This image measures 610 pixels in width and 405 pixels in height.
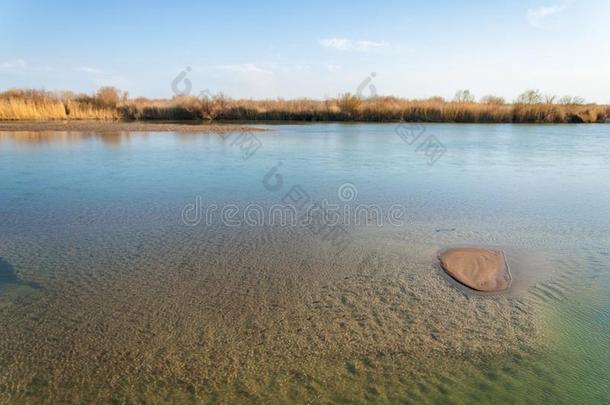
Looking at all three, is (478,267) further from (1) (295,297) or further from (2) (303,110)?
(2) (303,110)

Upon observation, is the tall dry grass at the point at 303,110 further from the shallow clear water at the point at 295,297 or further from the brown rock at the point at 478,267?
the brown rock at the point at 478,267

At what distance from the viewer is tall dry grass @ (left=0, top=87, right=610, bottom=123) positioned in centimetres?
2064

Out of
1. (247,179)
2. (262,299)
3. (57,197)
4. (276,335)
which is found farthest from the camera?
(247,179)

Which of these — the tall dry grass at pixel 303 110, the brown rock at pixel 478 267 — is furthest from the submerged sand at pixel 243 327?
the tall dry grass at pixel 303 110

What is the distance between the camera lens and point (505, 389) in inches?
73.3

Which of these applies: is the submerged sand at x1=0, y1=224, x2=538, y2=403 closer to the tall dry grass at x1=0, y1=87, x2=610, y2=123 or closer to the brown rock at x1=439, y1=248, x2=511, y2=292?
the brown rock at x1=439, y1=248, x2=511, y2=292

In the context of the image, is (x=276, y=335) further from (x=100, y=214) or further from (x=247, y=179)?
(x=247, y=179)

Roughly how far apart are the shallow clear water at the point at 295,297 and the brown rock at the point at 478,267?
103mm

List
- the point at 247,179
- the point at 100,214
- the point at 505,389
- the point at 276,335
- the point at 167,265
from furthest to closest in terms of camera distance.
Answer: the point at 247,179, the point at 100,214, the point at 167,265, the point at 276,335, the point at 505,389

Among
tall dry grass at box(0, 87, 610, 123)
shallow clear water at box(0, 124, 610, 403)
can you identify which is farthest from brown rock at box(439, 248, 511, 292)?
tall dry grass at box(0, 87, 610, 123)

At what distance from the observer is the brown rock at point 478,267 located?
2.88m

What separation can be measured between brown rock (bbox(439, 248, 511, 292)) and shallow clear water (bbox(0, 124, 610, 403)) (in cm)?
10

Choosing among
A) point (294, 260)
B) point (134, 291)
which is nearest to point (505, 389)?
point (294, 260)

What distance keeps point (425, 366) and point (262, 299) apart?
111 cm
